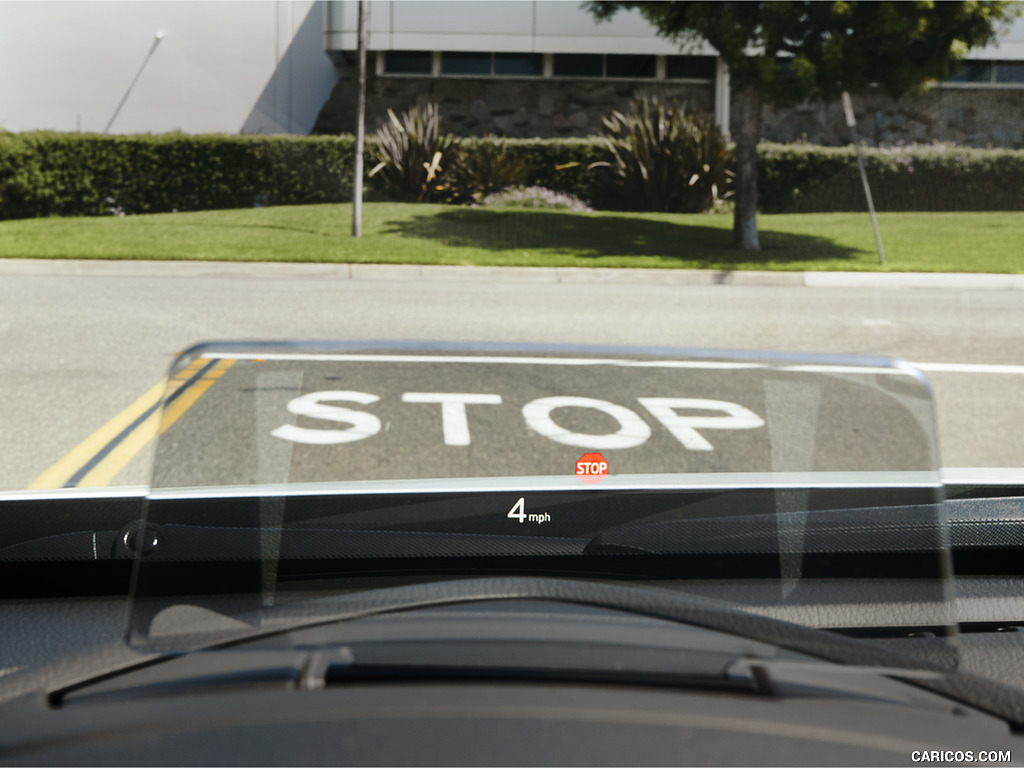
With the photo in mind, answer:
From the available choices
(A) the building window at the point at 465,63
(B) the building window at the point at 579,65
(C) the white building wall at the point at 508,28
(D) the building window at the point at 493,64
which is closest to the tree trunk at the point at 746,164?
(C) the white building wall at the point at 508,28

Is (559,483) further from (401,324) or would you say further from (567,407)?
(401,324)

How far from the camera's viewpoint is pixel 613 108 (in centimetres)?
541

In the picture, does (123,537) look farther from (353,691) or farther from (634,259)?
(634,259)

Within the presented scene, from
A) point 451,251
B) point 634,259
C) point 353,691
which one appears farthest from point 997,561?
point 451,251

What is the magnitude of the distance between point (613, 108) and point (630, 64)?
3.36ft

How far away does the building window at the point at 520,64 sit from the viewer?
4547 mm

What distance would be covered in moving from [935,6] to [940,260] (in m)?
1.22

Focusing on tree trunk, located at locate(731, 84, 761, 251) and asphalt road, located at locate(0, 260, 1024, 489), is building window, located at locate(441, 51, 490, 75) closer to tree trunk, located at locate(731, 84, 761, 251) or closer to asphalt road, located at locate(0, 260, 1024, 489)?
tree trunk, located at locate(731, 84, 761, 251)

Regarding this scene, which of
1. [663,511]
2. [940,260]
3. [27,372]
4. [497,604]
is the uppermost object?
[940,260]

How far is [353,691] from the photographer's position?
71cm

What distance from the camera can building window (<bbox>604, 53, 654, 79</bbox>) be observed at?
4.26 metres

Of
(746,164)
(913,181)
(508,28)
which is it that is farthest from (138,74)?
(913,181)

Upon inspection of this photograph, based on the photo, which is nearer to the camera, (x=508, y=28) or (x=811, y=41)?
(x=508, y=28)

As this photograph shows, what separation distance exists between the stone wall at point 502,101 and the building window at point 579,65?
0.94 feet
